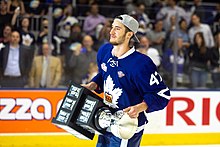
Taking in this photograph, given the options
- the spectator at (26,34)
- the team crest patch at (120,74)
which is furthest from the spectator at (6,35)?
the team crest patch at (120,74)

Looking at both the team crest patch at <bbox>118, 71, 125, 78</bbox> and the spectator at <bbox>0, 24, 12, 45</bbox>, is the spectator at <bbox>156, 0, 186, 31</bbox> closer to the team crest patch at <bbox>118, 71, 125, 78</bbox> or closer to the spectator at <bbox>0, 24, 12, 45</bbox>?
the spectator at <bbox>0, 24, 12, 45</bbox>

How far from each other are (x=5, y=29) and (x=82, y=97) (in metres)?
3.23

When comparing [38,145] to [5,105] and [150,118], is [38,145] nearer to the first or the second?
[5,105]

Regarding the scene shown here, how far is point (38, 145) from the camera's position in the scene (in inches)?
262

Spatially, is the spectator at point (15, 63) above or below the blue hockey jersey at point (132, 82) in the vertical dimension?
above

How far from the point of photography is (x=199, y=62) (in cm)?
824

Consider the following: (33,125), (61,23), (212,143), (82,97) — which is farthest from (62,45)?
(82,97)

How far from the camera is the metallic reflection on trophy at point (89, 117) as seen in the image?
13.8 feet

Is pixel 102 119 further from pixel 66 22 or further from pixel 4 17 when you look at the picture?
pixel 66 22

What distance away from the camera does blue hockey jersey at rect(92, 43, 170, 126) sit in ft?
14.0

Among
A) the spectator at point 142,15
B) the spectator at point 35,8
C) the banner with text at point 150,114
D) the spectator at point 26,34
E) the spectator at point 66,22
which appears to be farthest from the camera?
the spectator at point 142,15

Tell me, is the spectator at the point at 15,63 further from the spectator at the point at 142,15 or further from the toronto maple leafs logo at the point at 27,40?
the spectator at the point at 142,15

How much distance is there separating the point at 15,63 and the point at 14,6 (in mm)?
811

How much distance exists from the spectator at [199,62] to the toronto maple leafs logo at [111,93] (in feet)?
12.2
